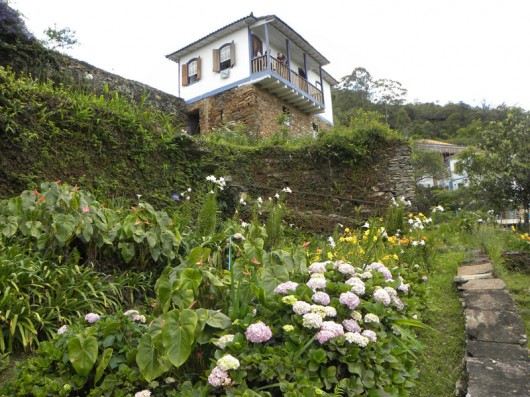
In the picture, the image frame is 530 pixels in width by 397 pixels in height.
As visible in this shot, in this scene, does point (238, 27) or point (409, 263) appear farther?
point (238, 27)

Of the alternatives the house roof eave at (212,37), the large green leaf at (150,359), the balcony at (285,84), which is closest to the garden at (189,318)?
the large green leaf at (150,359)

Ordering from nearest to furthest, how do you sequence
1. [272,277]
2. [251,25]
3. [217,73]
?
[272,277]
[251,25]
[217,73]

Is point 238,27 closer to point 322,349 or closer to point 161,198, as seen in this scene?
point 161,198

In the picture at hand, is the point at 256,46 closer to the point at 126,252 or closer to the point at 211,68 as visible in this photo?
the point at 211,68

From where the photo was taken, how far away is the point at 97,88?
9008mm

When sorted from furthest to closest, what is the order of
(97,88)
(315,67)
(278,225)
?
(315,67) → (97,88) → (278,225)

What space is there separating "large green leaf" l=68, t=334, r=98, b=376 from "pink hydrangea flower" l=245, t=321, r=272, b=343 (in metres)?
0.62

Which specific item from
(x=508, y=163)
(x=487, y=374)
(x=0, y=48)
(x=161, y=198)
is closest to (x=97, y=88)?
(x=0, y=48)

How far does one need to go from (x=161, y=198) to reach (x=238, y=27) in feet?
32.9

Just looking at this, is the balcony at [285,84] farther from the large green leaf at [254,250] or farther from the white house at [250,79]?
the large green leaf at [254,250]

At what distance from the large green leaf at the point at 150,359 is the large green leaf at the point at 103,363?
14 centimetres

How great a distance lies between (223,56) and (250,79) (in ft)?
6.50

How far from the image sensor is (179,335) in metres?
1.46

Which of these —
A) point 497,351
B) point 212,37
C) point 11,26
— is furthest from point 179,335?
point 212,37
